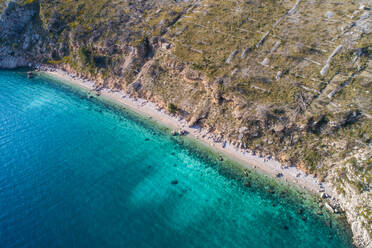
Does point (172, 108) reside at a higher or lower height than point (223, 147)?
higher

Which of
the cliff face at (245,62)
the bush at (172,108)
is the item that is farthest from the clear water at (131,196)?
the cliff face at (245,62)

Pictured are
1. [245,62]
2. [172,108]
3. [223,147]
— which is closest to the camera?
[223,147]

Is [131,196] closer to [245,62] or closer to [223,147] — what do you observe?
[223,147]

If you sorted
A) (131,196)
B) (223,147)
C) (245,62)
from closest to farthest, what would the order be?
(131,196)
(223,147)
(245,62)

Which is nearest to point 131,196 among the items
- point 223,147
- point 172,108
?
point 223,147

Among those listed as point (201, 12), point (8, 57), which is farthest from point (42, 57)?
point (201, 12)

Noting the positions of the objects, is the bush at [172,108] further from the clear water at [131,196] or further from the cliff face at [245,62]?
the clear water at [131,196]
